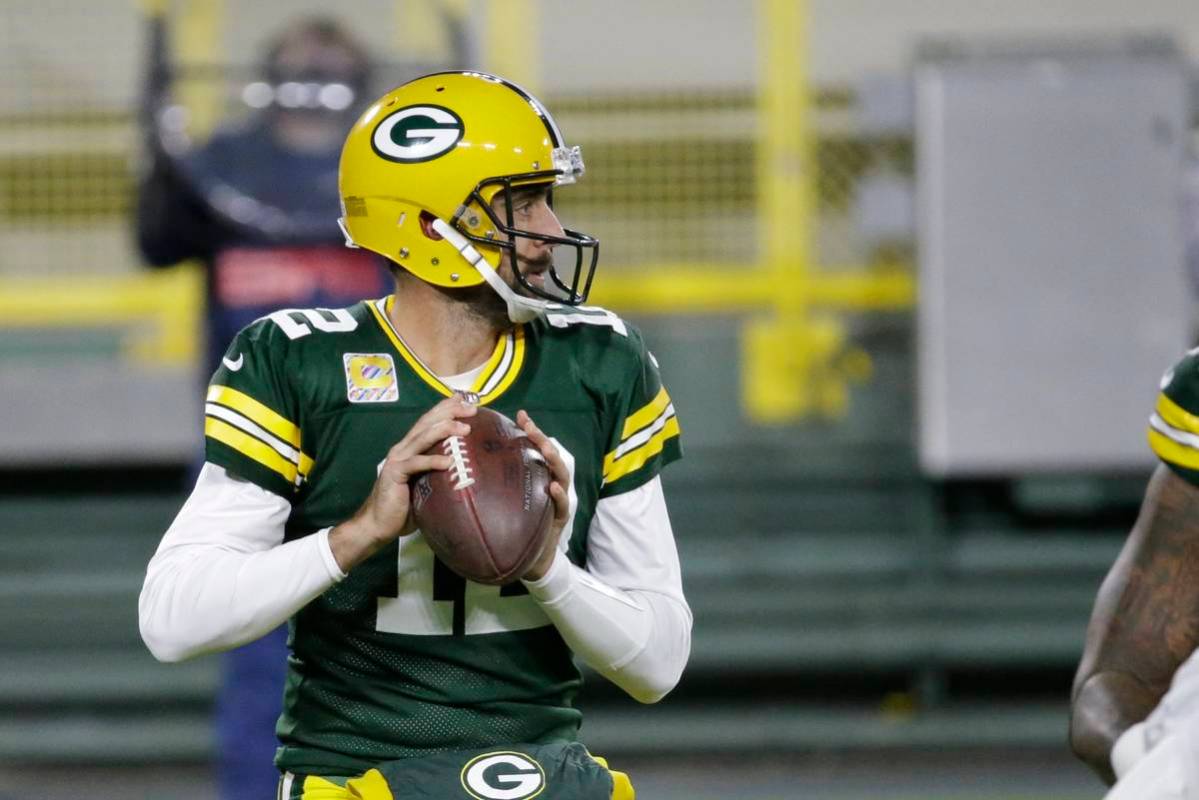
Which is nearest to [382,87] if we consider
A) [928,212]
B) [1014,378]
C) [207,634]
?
[928,212]

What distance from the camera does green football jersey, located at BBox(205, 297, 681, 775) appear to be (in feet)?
6.67

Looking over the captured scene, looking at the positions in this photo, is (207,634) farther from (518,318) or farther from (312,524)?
(518,318)

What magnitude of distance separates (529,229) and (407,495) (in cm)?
Answer: 41

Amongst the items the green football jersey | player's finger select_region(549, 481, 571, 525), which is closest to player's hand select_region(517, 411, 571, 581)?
player's finger select_region(549, 481, 571, 525)

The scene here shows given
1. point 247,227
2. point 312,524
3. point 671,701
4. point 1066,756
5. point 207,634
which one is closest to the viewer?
point 207,634

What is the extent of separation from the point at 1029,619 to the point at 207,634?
420 centimetres

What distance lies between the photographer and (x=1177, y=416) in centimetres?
231

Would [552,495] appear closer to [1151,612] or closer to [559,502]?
[559,502]

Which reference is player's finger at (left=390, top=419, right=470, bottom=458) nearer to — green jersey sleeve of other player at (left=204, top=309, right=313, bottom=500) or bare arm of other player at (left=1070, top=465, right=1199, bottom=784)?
green jersey sleeve of other player at (left=204, top=309, right=313, bottom=500)

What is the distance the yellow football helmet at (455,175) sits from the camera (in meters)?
2.12

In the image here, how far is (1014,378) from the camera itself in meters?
5.39

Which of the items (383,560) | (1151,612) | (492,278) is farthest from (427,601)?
(1151,612)

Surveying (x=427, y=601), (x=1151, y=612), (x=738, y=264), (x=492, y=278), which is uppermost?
(x=492, y=278)

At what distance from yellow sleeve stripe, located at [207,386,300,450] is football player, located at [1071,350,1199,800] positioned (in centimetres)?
106
